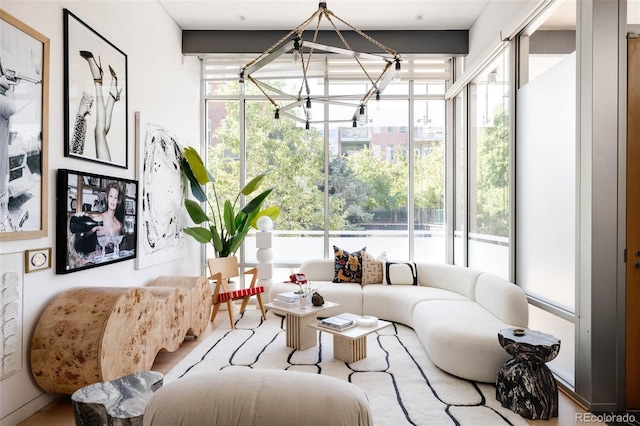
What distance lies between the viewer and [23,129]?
236 centimetres

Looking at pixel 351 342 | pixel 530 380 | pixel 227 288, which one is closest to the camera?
pixel 530 380

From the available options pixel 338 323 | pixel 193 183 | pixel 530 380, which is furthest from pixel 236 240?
pixel 530 380

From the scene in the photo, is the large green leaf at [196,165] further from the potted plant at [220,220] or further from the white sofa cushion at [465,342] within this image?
the white sofa cushion at [465,342]

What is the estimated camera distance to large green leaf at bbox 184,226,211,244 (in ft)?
15.6

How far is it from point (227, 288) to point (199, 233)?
0.80 m

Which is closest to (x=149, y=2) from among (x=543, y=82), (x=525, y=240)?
(x=543, y=82)

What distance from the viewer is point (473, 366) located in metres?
2.81

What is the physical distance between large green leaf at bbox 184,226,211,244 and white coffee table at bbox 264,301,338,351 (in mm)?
1733

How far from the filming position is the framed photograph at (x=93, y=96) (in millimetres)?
2809

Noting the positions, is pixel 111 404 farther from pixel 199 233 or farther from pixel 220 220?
pixel 220 220

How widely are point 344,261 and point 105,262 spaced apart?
279 centimetres

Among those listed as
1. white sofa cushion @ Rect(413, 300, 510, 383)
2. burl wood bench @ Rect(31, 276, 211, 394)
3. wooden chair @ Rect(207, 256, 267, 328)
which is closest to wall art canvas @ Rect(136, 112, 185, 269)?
wooden chair @ Rect(207, 256, 267, 328)

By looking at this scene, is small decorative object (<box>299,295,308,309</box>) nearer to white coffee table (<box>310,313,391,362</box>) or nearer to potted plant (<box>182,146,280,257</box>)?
white coffee table (<box>310,313,391,362</box>)

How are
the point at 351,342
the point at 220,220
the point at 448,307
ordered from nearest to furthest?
the point at 351,342, the point at 448,307, the point at 220,220
